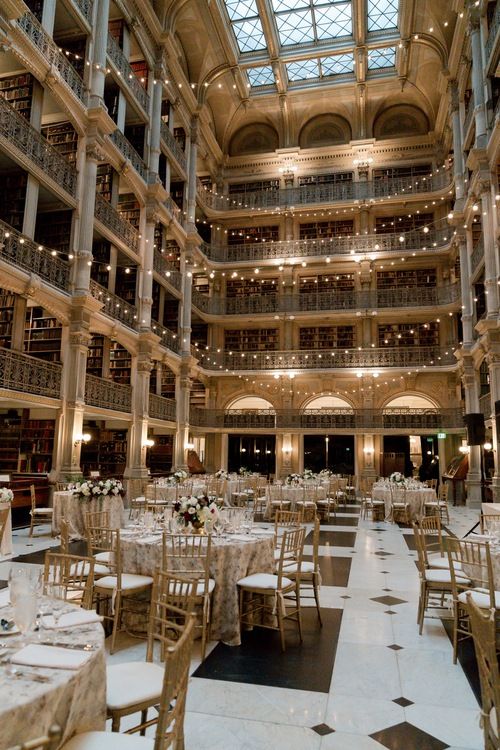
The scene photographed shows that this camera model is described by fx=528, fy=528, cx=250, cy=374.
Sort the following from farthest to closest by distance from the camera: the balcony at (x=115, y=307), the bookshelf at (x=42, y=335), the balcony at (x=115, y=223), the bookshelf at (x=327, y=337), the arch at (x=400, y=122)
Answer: the arch at (x=400, y=122) < the bookshelf at (x=327, y=337) < the balcony at (x=115, y=223) < the balcony at (x=115, y=307) < the bookshelf at (x=42, y=335)

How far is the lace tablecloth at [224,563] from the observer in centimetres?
428

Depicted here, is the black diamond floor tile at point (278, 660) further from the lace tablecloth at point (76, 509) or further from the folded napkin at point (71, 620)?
the lace tablecloth at point (76, 509)

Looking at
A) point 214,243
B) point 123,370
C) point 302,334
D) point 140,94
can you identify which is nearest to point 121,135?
point 140,94

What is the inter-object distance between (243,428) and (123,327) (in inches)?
339

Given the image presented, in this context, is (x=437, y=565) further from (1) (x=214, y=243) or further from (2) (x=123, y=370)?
(1) (x=214, y=243)

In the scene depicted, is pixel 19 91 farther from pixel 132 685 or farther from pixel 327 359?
pixel 327 359

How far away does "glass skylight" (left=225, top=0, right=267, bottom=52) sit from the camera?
59.5 ft

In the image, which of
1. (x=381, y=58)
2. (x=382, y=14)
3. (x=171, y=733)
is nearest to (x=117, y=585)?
(x=171, y=733)

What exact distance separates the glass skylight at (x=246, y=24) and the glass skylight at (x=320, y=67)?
168 centimetres

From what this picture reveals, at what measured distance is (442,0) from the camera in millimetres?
17047

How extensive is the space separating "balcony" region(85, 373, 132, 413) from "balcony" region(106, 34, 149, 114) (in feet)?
26.4

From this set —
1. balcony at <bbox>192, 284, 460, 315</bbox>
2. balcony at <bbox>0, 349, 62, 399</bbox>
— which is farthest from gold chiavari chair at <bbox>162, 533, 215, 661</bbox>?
balcony at <bbox>192, 284, 460, 315</bbox>

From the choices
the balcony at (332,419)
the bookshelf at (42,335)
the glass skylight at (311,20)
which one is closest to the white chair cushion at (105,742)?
the bookshelf at (42,335)

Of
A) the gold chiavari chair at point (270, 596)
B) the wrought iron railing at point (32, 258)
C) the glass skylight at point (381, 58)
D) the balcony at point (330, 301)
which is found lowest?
the gold chiavari chair at point (270, 596)
